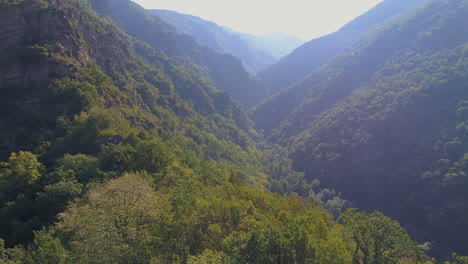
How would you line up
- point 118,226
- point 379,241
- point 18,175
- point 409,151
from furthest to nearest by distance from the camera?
point 409,151
point 18,175
point 379,241
point 118,226

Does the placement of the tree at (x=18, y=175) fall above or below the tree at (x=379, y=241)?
below

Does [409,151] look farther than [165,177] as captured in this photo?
Yes

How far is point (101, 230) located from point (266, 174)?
143 m

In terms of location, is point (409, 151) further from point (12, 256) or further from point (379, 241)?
point (12, 256)

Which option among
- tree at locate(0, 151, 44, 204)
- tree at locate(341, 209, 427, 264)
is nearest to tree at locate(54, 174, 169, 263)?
tree at locate(0, 151, 44, 204)

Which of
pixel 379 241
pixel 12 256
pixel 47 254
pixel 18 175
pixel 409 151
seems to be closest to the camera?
pixel 47 254

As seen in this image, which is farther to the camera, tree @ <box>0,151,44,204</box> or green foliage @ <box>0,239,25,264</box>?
tree @ <box>0,151,44,204</box>

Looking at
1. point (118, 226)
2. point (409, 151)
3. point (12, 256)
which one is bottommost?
point (409, 151)

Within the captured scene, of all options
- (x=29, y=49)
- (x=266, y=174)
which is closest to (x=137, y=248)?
(x=29, y=49)

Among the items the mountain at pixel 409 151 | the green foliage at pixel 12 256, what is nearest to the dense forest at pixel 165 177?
the green foliage at pixel 12 256

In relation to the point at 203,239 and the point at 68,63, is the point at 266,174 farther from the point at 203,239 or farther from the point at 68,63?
the point at 203,239

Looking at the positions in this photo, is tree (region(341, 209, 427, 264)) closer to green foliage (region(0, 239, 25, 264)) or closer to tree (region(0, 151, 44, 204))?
green foliage (region(0, 239, 25, 264))

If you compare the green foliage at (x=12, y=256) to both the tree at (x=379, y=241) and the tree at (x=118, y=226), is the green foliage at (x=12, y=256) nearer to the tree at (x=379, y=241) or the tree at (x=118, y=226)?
the tree at (x=118, y=226)

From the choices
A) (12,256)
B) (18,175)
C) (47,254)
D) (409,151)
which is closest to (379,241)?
(47,254)
